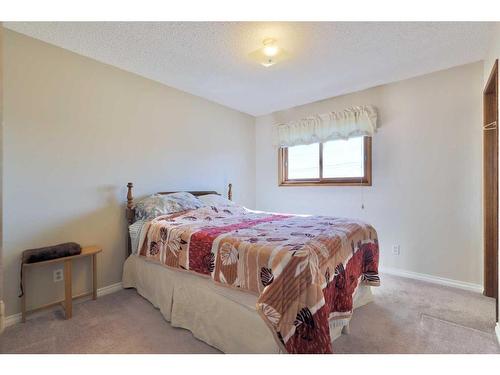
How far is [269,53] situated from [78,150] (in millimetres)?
1983

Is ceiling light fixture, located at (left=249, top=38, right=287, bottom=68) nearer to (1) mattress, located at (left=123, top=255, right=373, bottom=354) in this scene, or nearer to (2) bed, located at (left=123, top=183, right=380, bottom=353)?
(2) bed, located at (left=123, top=183, right=380, bottom=353)

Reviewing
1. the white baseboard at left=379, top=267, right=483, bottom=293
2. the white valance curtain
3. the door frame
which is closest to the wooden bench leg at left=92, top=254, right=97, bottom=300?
the white valance curtain

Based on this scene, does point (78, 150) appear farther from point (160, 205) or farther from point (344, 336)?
point (344, 336)

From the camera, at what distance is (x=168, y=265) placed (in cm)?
203

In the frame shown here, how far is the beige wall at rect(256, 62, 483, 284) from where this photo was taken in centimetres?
248

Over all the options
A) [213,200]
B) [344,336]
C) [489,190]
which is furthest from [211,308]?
[489,190]

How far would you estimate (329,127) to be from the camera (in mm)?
3369

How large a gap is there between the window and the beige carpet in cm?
157

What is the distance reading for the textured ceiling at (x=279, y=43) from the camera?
1892mm

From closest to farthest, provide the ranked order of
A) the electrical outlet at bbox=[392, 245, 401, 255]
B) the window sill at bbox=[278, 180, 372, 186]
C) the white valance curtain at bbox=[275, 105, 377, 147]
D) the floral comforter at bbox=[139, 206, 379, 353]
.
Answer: the floral comforter at bbox=[139, 206, 379, 353] < the electrical outlet at bbox=[392, 245, 401, 255] < the white valance curtain at bbox=[275, 105, 377, 147] < the window sill at bbox=[278, 180, 372, 186]

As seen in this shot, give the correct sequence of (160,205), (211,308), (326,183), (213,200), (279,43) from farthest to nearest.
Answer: (326,183)
(213,200)
(160,205)
(279,43)
(211,308)

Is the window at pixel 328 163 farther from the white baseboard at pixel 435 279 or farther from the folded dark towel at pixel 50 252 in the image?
the folded dark towel at pixel 50 252

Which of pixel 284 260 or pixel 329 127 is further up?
pixel 329 127
